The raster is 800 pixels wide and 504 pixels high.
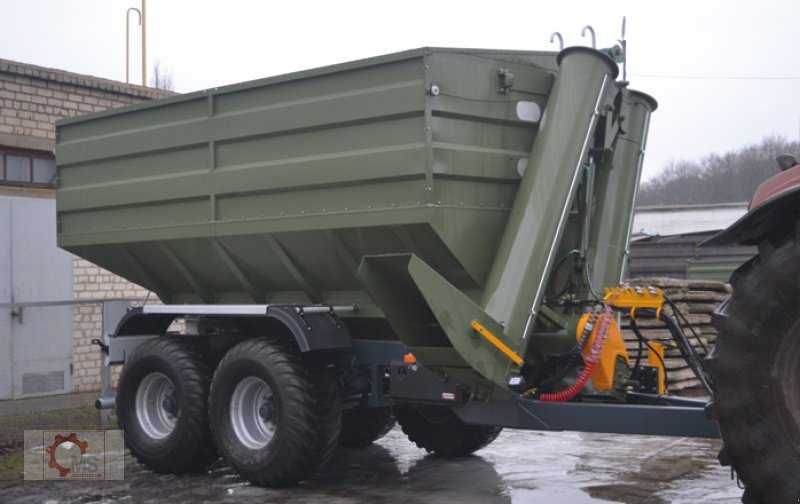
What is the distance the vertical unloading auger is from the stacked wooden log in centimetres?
515

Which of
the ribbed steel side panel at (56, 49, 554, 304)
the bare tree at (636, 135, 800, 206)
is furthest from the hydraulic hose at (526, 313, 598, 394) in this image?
the bare tree at (636, 135, 800, 206)

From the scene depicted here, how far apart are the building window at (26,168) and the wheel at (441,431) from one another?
6824 mm

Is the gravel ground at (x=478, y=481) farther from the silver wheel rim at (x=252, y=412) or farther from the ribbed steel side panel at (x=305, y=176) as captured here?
the ribbed steel side panel at (x=305, y=176)

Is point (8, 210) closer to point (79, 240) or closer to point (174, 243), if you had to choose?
point (79, 240)

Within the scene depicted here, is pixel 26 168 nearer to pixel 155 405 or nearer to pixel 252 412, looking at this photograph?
pixel 155 405

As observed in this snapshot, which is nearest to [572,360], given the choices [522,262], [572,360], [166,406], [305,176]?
[572,360]

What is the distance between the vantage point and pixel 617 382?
7297mm

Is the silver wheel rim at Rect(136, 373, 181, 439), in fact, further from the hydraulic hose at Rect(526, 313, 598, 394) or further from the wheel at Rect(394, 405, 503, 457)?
the hydraulic hose at Rect(526, 313, 598, 394)

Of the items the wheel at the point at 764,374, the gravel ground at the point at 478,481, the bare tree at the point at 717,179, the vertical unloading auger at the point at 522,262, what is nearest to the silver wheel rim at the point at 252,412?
the gravel ground at the point at 478,481

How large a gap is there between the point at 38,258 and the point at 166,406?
529cm

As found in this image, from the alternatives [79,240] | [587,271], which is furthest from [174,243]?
[587,271]

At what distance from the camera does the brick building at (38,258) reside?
12.8 metres

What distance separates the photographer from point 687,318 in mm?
13281

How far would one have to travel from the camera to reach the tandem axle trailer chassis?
6.37 meters
